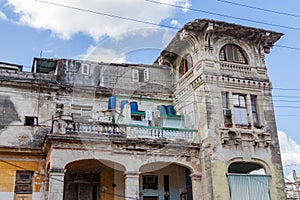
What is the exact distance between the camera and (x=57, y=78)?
19297 mm

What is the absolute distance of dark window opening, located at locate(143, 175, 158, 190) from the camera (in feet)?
61.5

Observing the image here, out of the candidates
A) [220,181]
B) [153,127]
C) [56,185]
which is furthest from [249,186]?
[56,185]

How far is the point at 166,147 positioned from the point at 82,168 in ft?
14.5

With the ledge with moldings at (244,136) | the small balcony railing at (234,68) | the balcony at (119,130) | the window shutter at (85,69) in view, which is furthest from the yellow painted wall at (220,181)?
the window shutter at (85,69)

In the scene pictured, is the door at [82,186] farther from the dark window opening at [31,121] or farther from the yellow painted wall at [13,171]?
the dark window opening at [31,121]

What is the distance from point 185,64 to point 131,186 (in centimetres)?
757

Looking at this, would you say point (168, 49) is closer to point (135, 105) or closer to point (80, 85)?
point (135, 105)

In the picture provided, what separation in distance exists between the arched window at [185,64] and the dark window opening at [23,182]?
30.8 ft

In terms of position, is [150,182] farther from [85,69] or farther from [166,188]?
[85,69]

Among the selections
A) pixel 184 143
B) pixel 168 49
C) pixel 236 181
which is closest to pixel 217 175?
pixel 236 181

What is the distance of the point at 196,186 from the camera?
16.6m

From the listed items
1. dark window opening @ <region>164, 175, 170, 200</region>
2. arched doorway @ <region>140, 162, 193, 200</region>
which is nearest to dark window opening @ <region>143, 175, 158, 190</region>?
arched doorway @ <region>140, 162, 193, 200</region>

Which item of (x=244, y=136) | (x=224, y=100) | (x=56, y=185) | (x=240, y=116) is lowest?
(x=56, y=185)

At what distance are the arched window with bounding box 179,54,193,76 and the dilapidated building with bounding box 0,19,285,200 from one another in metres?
0.05
